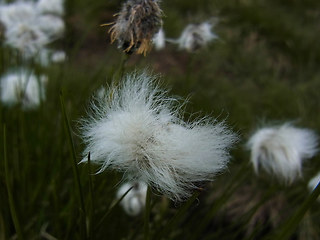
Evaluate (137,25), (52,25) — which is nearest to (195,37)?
(137,25)

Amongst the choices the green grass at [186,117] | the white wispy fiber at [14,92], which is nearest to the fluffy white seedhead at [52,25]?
the green grass at [186,117]

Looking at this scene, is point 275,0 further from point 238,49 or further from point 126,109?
point 126,109

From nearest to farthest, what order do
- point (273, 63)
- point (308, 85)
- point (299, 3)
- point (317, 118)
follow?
1. point (317, 118)
2. point (308, 85)
3. point (273, 63)
4. point (299, 3)

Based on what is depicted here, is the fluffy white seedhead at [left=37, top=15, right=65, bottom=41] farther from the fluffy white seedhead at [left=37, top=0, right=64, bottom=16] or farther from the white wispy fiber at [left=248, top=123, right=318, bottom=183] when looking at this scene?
the white wispy fiber at [left=248, top=123, right=318, bottom=183]

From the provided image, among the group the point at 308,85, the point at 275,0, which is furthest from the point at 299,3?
the point at 308,85

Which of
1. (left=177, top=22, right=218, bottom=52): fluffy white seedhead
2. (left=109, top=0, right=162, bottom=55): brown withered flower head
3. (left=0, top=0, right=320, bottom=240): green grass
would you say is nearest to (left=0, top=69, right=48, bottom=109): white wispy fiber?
(left=0, top=0, right=320, bottom=240): green grass
